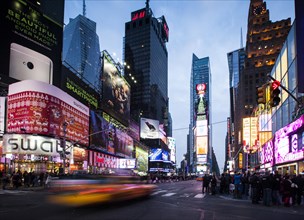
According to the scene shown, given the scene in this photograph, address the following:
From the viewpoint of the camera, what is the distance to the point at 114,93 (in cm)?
7294

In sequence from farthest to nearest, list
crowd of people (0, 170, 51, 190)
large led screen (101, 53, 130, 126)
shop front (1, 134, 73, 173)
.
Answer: large led screen (101, 53, 130, 126) → shop front (1, 134, 73, 173) → crowd of people (0, 170, 51, 190)

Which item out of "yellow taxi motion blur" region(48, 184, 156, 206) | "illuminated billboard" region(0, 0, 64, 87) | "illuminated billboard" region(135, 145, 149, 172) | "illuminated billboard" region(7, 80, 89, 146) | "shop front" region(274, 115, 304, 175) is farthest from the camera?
"illuminated billboard" region(135, 145, 149, 172)

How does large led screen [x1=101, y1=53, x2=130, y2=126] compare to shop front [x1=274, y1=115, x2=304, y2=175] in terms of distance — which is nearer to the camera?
shop front [x1=274, y1=115, x2=304, y2=175]

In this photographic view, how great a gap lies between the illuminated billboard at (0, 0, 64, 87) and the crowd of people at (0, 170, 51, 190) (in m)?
15.1

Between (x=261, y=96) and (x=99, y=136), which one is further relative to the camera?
(x=99, y=136)

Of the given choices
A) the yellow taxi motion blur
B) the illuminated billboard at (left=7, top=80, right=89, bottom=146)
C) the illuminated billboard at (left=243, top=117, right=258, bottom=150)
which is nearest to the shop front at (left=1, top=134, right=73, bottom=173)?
the illuminated billboard at (left=7, top=80, right=89, bottom=146)

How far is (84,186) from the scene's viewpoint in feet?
45.5

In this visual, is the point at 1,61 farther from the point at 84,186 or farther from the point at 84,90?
the point at 84,186

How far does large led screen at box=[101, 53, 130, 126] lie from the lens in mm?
67562

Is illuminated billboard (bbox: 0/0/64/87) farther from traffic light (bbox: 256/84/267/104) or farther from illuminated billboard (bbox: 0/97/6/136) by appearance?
traffic light (bbox: 256/84/267/104)

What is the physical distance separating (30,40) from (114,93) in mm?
25224

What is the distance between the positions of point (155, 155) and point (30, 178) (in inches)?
4197

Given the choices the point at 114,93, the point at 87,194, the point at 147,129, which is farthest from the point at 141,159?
the point at 87,194

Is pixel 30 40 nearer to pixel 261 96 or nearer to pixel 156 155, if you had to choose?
pixel 261 96
